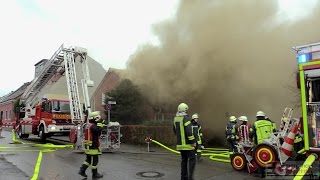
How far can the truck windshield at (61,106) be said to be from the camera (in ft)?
57.0

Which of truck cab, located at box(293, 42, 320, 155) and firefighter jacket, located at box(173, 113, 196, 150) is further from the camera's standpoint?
firefighter jacket, located at box(173, 113, 196, 150)

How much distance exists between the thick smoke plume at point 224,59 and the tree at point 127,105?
2.94 m

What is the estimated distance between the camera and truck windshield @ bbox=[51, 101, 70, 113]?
57.0 feet

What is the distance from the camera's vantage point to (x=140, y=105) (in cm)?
2038

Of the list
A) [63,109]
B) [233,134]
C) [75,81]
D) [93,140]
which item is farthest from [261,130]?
[63,109]

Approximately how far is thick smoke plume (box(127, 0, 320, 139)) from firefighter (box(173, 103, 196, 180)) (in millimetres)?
7743

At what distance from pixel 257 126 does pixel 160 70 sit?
8557 millimetres

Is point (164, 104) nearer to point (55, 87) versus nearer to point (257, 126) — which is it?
point (55, 87)

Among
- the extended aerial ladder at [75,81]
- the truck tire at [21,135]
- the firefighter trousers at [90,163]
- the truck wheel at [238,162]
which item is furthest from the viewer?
the truck tire at [21,135]

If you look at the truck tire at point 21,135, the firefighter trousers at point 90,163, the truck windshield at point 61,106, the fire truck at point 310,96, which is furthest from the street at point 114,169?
the truck tire at point 21,135

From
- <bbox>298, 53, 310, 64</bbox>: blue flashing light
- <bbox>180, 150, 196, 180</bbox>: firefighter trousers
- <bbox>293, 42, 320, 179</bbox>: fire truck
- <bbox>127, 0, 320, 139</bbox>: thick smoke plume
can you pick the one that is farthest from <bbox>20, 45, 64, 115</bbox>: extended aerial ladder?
<bbox>293, 42, 320, 179</bbox>: fire truck

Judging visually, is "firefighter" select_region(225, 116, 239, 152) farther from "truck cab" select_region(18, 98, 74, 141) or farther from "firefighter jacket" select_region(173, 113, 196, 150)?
"truck cab" select_region(18, 98, 74, 141)

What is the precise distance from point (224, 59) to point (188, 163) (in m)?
8.55

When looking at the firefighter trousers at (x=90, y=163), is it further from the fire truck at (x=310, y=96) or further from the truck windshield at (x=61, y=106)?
the truck windshield at (x=61, y=106)
